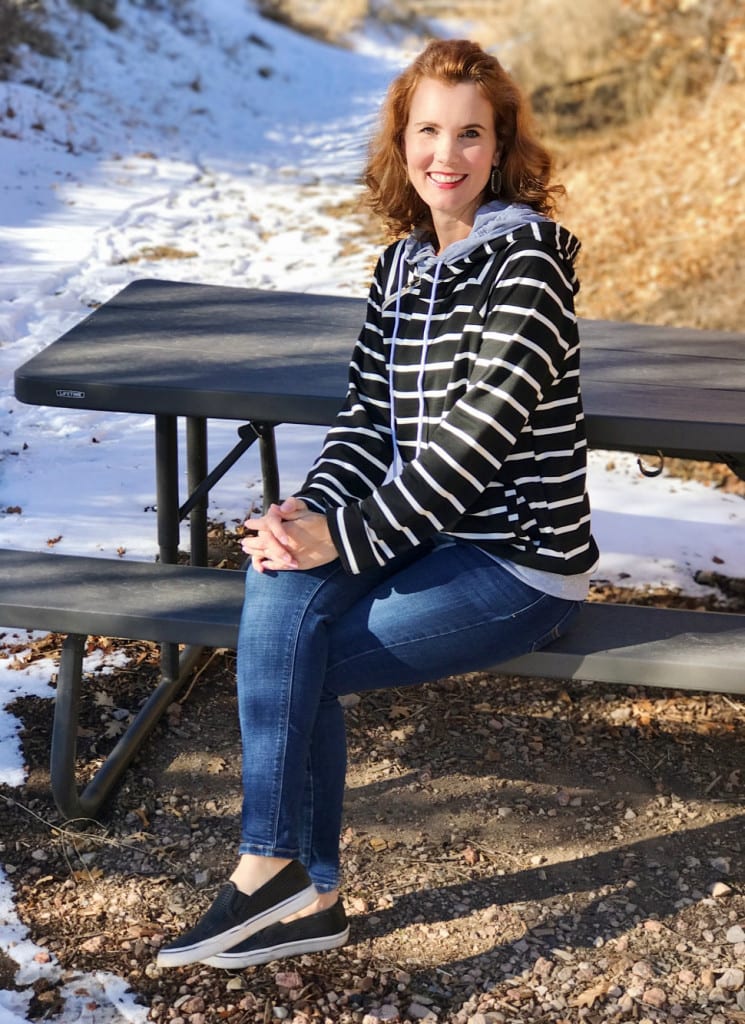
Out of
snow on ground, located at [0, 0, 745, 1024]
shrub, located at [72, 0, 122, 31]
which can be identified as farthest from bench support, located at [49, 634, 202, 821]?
shrub, located at [72, 0, 122, 31]

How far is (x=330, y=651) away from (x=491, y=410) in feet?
1.84

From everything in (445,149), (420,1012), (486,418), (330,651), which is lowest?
(420,1012)

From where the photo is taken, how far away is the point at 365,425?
9.01 ft

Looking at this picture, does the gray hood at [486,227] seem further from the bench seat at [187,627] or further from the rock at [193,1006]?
the rock at [193,1006]

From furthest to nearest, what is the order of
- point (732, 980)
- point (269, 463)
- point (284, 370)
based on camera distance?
point (269, 463) < point (284, 370) < point (732, 980)

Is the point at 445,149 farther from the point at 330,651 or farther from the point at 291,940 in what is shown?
the point at 291,940

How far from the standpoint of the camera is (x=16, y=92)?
1008 cm

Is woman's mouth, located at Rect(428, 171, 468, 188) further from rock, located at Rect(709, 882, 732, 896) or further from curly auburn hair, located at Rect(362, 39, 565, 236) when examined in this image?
rock, located at Rect(709, 882, 732, 896)

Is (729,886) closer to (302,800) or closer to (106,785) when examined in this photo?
(302,800)

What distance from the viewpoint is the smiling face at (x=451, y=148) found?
99.8 inches

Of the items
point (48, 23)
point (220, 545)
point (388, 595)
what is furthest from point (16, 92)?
point (388, 595)

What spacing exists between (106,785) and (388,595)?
0.96m

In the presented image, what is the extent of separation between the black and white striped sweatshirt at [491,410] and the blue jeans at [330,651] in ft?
0.26

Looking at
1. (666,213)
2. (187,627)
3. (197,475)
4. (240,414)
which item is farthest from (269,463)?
(666,213)
